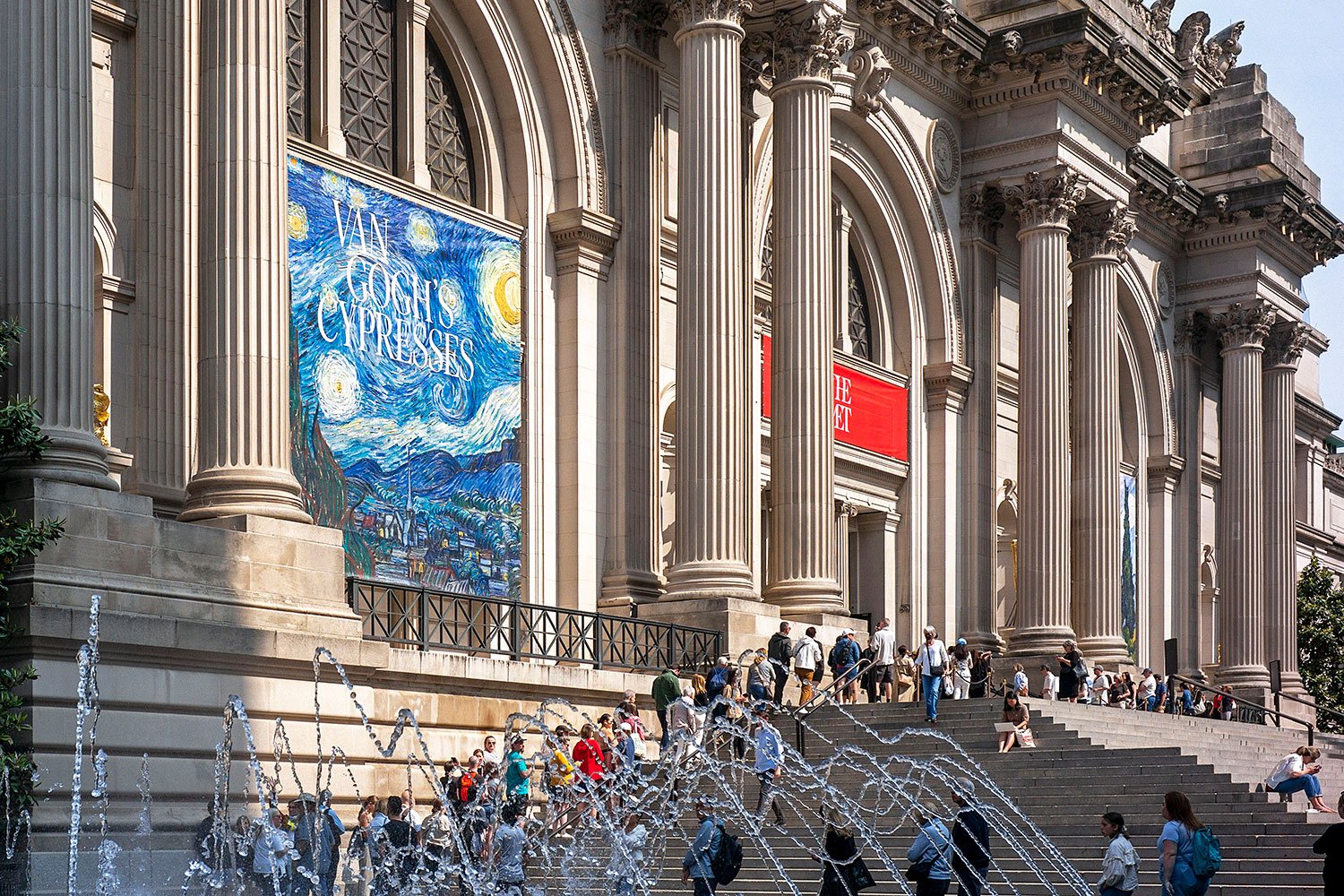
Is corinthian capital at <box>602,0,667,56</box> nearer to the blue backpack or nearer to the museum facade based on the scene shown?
the museum facade

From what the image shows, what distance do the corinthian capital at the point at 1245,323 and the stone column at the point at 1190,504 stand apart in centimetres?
91

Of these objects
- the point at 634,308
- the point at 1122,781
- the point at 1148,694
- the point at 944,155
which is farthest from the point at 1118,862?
the point at 944,155

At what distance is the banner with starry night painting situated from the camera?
25.4 m

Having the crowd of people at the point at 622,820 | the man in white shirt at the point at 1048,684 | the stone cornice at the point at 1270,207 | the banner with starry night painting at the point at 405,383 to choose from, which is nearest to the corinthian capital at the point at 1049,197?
the man in white shirt at the point at 1048,684

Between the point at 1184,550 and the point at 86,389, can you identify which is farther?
the point at 1184,550

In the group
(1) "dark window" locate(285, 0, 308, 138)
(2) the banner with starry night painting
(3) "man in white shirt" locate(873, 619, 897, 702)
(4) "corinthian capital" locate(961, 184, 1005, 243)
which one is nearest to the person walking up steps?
(3) "man in white shirt" locate(873, 619, 897, 702)

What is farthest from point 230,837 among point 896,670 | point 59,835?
point 896,670

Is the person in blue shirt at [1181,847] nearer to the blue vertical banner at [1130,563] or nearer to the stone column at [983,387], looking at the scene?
the stone column at [983,387]

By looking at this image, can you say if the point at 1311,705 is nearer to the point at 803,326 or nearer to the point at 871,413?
the point at 871,413

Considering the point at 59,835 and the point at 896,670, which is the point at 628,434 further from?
the point at 59,835

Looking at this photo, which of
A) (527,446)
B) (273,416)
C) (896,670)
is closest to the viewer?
(273,416)

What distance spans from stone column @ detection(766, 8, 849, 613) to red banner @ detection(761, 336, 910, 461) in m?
5.77

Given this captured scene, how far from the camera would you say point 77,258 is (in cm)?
1838

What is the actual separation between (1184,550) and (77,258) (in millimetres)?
39496
